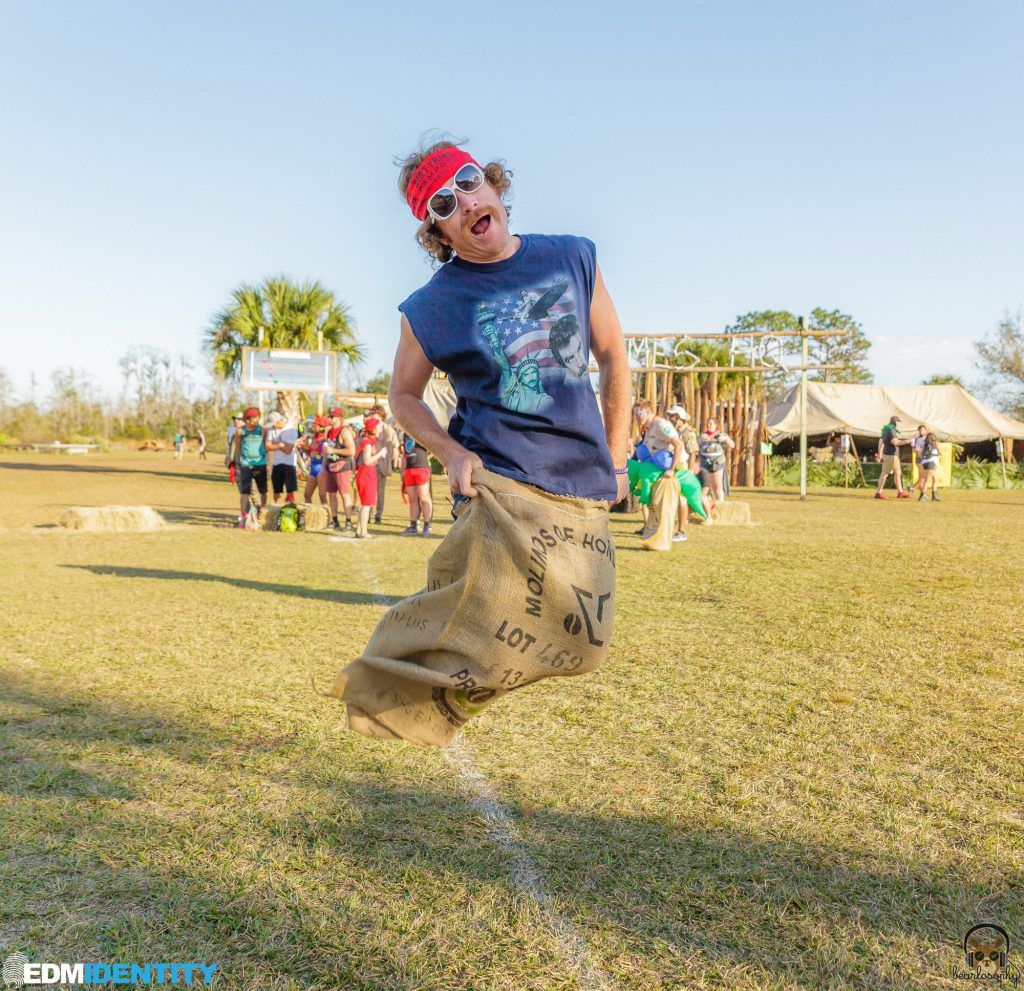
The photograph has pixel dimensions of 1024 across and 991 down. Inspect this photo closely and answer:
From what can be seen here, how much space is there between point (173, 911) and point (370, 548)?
1085 centimetres

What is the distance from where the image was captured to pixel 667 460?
44.7ft

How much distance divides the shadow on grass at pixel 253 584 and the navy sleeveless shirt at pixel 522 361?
17.8ft

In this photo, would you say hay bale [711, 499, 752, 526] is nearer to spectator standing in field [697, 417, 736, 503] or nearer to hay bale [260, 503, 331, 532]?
spectator standing in field [697, 417, 736, 503]

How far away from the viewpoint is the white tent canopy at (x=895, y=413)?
3747 cm

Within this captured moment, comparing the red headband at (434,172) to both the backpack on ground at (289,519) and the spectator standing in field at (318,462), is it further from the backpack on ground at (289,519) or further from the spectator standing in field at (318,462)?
the spectator standing in field at (318,462)

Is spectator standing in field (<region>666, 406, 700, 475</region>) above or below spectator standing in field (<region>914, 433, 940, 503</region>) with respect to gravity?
above

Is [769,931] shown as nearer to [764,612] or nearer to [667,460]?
[764,612]

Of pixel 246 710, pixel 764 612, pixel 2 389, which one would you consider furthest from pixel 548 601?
pixel 2 389

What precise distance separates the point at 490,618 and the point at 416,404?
2.47ft

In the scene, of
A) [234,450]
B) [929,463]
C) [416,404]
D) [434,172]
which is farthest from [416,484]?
[929,463]

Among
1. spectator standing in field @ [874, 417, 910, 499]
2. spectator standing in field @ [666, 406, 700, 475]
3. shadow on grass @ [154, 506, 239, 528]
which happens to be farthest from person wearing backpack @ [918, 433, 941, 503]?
shadow on grass @ [154, 506, 239, 528]

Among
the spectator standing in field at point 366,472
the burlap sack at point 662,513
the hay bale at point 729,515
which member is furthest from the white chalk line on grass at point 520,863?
the hay bale at point 729,515

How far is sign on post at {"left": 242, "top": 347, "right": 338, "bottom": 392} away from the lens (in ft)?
116

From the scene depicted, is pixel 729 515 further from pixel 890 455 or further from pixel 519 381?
pixel 519 381
